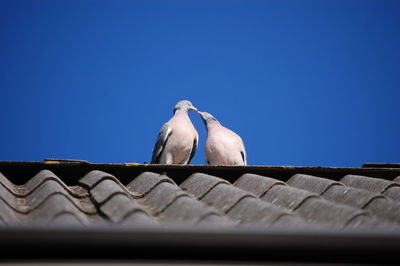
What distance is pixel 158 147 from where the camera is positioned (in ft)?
25.2

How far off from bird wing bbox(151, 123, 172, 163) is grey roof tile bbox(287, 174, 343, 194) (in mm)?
3817

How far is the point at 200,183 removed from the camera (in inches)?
139

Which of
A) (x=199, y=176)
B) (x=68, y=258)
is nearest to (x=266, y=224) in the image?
(x=68, y=258)

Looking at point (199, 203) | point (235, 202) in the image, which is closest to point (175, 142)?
point (235, 202)

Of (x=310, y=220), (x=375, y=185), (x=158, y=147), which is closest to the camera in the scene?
(x=310, y=220)

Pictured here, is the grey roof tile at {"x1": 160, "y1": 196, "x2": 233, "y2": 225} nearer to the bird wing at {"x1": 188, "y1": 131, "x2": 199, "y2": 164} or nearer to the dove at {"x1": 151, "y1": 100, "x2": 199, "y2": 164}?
the dove at {"x1": 151, "y1": 100, "x2": 199, "y2": 164}

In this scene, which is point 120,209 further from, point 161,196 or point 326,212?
point 326,212

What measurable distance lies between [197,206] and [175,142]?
194 inches

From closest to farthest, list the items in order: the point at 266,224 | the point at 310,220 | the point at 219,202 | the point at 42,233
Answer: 1. the point at 42,233
2. the point at 266,224
3. the point at 310,220
4. the point at 219,202

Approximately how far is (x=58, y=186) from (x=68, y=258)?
1297 millimetres

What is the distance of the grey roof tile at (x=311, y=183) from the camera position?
347cm

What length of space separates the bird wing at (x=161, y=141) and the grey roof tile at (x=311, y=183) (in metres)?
3.82

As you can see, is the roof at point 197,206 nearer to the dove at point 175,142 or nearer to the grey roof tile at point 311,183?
the grey roof tile at point 311,183

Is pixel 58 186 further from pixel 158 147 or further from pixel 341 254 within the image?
pixel 158 147
